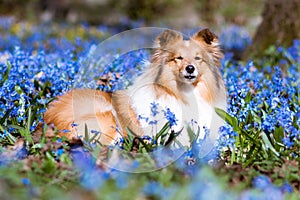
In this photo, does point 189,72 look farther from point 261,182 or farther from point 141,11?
point 141,11

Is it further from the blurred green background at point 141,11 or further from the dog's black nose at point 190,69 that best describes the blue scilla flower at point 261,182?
the blurred green background at point 141,11

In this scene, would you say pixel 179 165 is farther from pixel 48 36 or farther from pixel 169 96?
pixel 48 36

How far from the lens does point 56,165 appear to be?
133 inches

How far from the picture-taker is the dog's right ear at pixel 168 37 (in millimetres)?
4312

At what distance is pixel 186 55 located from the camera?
4.29m

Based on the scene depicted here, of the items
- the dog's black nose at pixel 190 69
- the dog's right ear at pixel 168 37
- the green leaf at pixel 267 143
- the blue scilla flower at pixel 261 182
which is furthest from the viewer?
the dog's right ear at pixel 168 37

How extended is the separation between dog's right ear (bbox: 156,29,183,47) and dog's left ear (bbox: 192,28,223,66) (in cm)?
17

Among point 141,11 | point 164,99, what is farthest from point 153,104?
point 141,11

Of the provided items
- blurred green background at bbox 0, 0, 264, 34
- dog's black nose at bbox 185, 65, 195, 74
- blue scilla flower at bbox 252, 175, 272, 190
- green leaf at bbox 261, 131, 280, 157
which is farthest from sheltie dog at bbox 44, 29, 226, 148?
blurred green background at bbox 0, 0, 264, 34

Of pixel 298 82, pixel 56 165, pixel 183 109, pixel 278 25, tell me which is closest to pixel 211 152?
pixel 183 109

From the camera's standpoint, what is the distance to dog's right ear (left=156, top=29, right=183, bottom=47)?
4.31 metres

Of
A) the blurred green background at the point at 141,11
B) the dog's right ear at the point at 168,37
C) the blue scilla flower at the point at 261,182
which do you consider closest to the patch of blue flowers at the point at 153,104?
the blue scilla flower at the point at 261,182

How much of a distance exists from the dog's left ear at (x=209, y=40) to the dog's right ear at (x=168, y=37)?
0.17m

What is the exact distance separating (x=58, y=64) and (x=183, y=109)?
6.35 feet
